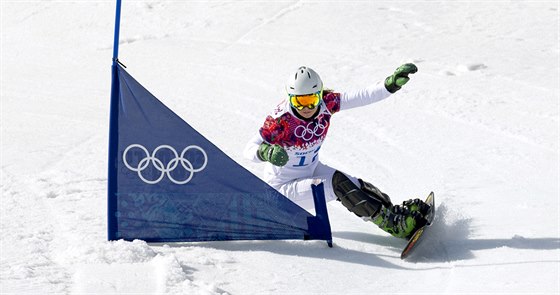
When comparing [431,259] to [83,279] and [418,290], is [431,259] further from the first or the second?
[83,279]

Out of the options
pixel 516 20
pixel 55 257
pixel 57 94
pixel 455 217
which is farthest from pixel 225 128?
pixel 516 20

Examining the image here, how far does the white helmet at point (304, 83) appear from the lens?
7.11 meters

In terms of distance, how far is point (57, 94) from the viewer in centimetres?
1259

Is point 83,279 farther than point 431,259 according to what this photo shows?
No

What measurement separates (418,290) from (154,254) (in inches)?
73.5

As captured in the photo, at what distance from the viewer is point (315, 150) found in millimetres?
7449

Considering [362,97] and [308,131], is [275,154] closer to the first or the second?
[308,131]

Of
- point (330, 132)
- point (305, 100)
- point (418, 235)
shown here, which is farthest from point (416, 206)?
point (330, 132)

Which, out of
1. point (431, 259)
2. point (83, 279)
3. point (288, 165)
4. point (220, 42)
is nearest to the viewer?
point (83, 279)

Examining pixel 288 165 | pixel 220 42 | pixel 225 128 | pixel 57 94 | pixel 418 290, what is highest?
pixel 220 42

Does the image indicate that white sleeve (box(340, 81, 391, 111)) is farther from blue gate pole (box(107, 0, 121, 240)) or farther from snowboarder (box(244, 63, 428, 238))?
blue gate pole (box(107, 0, 121, 240))

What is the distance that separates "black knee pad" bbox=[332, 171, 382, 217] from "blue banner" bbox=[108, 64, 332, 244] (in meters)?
0.19

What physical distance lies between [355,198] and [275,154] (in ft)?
2.49

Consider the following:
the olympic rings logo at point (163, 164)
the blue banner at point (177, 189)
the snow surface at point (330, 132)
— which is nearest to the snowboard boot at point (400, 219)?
the snow surface at point (330, 132)
